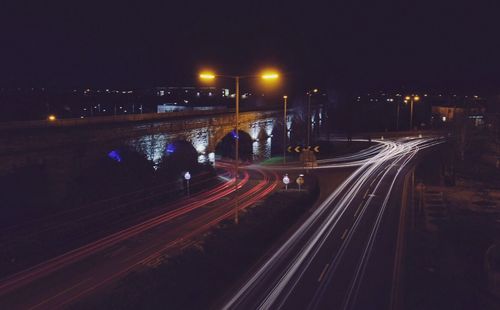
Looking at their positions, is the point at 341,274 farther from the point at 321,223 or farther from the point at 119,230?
the point at 119,230

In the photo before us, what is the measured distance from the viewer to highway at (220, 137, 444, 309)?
17.5 metres

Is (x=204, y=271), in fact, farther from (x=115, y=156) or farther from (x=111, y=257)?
(x=115, y=156)

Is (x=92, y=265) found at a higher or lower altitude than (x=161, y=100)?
lower

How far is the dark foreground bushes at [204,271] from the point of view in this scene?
16531 mm

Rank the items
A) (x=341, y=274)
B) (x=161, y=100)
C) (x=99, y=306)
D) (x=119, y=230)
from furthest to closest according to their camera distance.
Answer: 1. (x=161, y=100)
2. (x=119, y=230)
3. (x=341, y=274)
4. (x=99, y=306)

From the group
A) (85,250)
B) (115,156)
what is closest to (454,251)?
(85,250)

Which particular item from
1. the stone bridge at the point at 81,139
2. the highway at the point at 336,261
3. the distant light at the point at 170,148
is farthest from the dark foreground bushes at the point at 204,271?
the distant light at the point at 170,148

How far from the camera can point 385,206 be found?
110 feet

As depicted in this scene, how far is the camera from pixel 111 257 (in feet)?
73.8

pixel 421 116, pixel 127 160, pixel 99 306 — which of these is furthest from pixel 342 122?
pixel 99 306

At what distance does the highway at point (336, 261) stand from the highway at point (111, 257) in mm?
5244

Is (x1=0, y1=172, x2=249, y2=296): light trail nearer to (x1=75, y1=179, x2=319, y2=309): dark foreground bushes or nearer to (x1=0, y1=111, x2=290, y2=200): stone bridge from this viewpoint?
(x1=75, y1=179, x2=319, y2=309): dark foreground bushes

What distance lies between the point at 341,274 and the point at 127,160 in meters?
18.3

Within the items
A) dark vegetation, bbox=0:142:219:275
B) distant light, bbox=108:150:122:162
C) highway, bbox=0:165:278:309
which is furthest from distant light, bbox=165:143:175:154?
distant light, bbox=108:150:122:162
